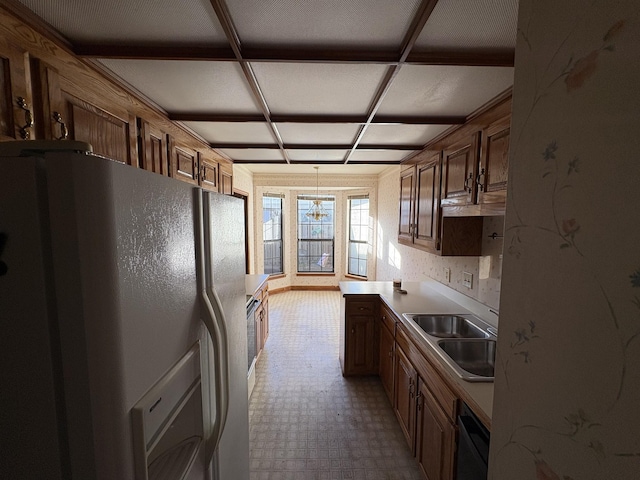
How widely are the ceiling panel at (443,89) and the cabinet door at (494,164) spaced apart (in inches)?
7.8

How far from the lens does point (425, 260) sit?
10.5ft

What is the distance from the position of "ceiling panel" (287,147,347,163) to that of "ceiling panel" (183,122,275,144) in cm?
50

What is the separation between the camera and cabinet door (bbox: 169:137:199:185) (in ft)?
6.94

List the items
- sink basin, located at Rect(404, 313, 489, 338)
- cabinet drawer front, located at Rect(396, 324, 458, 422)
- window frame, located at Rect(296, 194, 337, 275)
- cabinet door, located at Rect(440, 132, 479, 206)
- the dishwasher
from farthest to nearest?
window frame, located at Rect(296, 194, 337, 275), sink basin, located at Rect(404, 313, 489, 338), cabinet door, located at Rect(440, 132, 479, 206), cabinet drawer front, located at Rect(396, 324, 458, 422), the dishwasher

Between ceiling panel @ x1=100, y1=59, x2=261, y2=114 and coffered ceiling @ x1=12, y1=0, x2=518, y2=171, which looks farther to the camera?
ceiling panel @ x1=100, y1=59, x2=261, y2=114

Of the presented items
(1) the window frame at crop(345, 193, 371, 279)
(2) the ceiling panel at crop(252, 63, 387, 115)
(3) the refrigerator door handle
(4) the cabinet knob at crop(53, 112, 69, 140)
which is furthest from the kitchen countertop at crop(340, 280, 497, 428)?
(1) the window frame at crop(345, 193, 371, 279)

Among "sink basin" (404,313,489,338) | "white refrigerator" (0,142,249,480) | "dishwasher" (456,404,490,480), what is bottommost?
"dishwasher" (456,404,490,480)

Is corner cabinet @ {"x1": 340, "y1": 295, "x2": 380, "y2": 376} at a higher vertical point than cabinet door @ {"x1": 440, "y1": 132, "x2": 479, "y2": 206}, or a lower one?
lower

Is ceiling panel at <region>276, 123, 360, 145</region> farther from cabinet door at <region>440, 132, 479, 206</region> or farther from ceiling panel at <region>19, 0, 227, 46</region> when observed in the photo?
ceiling panel at <region>19, 0, 227, 46</region>

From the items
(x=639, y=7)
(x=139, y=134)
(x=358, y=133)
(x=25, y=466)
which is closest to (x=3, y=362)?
(x=25, y=466)

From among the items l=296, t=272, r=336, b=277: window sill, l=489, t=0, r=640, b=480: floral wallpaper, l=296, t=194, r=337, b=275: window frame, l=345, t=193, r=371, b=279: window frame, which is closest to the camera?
l=489, t=0, r=640, b=480: floral wallpaper

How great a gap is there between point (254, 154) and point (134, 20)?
7.10ft

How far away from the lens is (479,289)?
2223 mm

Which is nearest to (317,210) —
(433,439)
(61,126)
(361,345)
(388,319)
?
(361,345)
